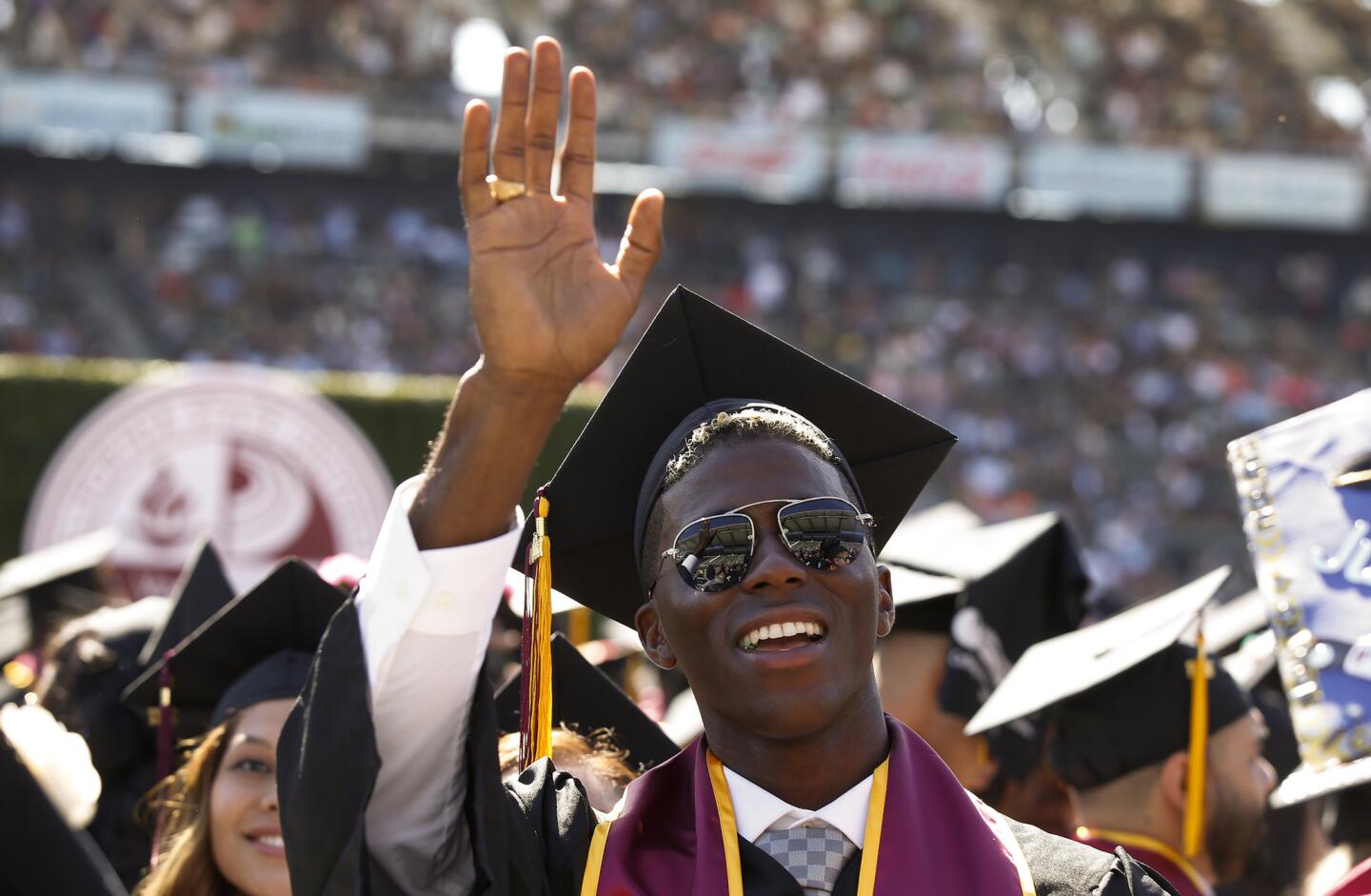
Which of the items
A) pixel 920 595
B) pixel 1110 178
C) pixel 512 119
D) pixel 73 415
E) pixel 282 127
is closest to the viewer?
pixel 512 119

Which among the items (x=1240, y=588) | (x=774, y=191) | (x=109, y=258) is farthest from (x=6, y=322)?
(x=1240, y=588)

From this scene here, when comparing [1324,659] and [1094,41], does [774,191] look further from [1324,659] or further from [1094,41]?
[1324,659]

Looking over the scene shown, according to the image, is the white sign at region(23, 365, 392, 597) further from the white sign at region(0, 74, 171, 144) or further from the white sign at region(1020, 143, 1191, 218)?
the white sign at region(1020, 143, 1191, 218)

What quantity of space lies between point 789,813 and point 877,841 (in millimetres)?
119

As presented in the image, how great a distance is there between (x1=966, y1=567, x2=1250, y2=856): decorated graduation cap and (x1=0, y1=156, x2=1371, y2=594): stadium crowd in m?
15.0

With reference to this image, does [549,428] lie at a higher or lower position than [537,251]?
lower

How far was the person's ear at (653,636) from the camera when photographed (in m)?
2.26

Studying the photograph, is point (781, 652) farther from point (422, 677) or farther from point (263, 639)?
point (263, 639)

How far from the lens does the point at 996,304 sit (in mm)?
22891

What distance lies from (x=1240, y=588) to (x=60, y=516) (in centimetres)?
Answer: 1275

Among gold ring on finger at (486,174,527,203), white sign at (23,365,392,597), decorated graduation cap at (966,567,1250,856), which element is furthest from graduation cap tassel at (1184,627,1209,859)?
white sign at (23,365,392,597)

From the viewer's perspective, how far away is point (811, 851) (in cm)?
212

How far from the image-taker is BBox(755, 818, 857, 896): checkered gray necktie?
2.09m

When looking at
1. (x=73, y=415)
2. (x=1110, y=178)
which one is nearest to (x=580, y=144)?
(x=73, y=415)
